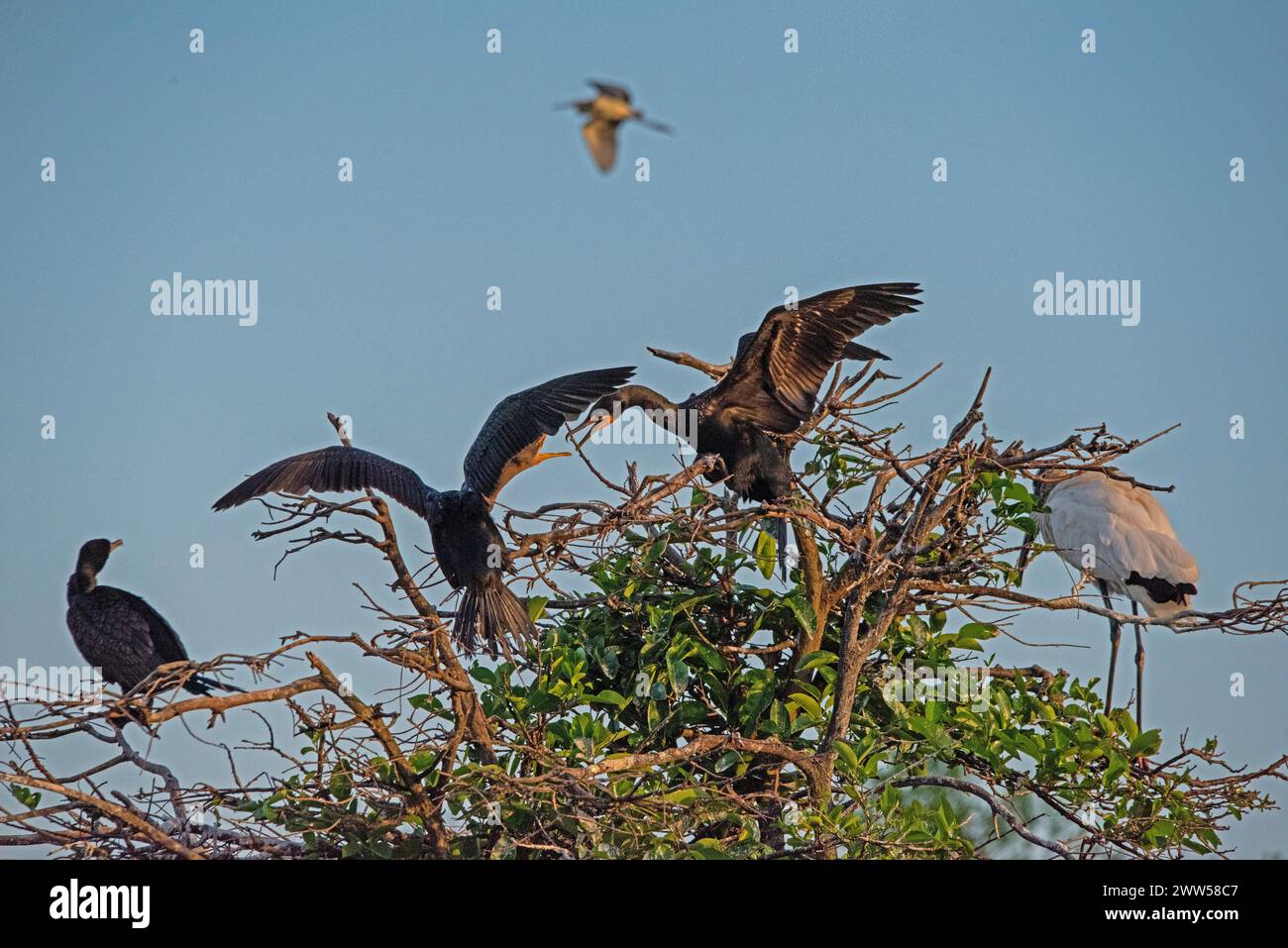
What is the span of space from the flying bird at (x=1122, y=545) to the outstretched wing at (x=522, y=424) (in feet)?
7.49

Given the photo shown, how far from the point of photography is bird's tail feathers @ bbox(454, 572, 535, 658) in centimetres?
446

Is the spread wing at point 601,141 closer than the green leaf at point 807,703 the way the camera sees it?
Yes

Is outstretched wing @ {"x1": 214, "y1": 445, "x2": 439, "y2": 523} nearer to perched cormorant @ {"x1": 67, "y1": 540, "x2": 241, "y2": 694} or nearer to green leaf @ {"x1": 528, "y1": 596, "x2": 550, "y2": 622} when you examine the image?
green leaf @ {"x1": 528, "y1": 596, "x2": 550, "y2": 622}

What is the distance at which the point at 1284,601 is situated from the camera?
4.50m

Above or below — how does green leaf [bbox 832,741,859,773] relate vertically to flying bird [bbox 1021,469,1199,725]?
below

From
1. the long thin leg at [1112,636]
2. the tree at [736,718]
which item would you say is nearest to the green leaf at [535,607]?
the tree at [736,718]

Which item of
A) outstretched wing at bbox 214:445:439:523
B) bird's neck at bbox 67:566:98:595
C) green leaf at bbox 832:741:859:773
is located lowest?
green leaf at bbox 832:741:859:773

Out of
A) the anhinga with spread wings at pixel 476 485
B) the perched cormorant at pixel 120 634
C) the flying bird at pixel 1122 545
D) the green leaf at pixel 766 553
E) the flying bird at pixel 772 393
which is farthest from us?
the flying bird at pixel 1122 545

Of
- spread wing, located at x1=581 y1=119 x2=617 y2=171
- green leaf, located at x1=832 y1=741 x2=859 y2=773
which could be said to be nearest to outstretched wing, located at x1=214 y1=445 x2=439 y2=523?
green leaf, located at x1=832 y1=741 x2=859 y2=773

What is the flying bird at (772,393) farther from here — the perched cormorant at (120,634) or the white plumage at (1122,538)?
the perched cormorant at (120,634)

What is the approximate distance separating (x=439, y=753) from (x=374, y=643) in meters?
0.58

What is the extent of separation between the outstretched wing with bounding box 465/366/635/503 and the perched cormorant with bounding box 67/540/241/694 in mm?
1485

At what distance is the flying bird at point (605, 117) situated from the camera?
3.18 m

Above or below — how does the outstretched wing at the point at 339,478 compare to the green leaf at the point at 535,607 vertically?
above
